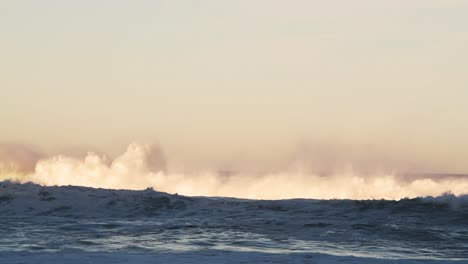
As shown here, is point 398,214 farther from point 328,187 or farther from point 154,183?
point 154,183

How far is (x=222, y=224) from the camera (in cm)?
2122

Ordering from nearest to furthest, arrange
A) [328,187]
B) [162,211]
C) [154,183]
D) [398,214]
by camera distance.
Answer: [398,214]
[162,211]
[328,187]
[154,183]

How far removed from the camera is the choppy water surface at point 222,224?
16.5 m

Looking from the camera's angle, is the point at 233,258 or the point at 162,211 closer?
the point at 233,258

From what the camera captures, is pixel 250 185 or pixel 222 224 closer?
pixel 222 224

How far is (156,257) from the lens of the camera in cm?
1478

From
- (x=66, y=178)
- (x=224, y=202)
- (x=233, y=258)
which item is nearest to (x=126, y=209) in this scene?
(x=224, y=202)

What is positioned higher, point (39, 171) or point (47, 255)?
point (39, 171)

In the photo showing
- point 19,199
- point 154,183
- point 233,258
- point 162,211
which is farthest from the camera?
point 154,183

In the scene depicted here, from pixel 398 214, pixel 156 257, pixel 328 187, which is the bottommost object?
pixel 156 257

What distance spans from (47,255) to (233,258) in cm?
416

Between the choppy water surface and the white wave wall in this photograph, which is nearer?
the choppy water surface

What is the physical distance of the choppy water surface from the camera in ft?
54.0

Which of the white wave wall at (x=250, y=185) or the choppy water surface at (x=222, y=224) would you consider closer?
the choppy water surface at (x=222, y=224)
